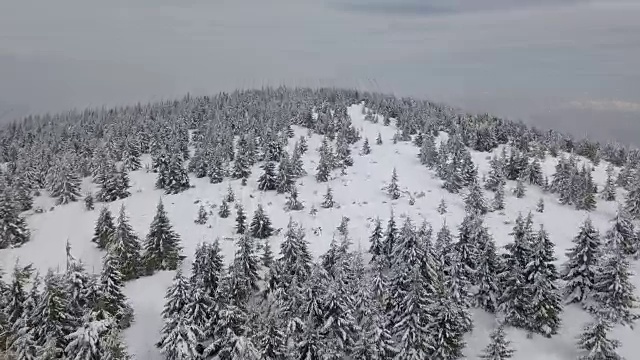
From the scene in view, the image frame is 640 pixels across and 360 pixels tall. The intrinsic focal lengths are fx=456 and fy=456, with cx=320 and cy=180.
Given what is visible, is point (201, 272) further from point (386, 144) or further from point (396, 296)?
point (386, 144)

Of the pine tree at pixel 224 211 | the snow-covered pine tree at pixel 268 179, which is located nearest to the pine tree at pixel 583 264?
the pine tree at pixel 224 211

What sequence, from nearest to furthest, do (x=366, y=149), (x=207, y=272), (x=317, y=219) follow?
Answer: (x=207, y=272) < (x=317, y=219) < (x=366, y=149)

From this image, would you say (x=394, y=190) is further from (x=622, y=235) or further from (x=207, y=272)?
(x=207, y=272)

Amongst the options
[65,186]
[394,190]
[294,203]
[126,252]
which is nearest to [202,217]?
[294,203]

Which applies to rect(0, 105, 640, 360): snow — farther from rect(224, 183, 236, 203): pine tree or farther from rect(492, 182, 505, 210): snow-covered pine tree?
rect(224, 183, 236, 203): pine tree

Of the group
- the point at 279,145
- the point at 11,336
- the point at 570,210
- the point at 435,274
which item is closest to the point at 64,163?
the point at 279,145

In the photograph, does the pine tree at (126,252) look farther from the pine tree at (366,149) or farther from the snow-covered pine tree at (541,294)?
the pine tree at (366,149)

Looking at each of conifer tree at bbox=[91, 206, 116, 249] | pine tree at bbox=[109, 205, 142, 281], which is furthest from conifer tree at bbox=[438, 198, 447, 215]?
conifer tree at bbox=[91, 206, 116, 249]
